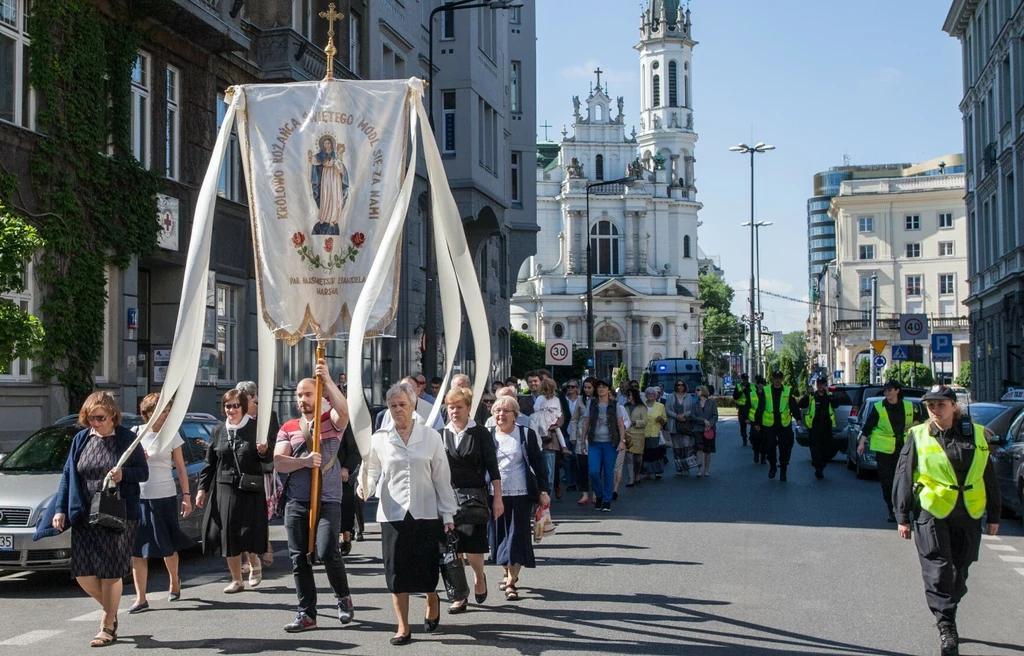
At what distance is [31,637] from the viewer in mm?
8453

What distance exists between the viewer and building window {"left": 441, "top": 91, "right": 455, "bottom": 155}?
119ft

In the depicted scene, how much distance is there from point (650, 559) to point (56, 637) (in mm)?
5654

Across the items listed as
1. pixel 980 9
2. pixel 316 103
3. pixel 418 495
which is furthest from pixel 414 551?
pixel 980 9

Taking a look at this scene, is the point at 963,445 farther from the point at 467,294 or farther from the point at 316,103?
the point at 316,103

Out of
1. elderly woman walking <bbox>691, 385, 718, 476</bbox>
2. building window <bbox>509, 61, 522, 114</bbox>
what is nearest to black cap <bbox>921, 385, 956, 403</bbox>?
elderly woman walking <bbox>691, 385, 718, 476</bbox>

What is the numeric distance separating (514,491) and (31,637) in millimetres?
3732

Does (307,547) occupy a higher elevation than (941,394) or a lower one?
lower

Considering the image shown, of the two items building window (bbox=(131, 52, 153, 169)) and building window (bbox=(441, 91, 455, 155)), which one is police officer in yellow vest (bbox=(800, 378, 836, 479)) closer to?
building window (bbox=(131, 52, 153, 169))

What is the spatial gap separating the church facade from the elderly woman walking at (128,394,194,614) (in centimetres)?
9513

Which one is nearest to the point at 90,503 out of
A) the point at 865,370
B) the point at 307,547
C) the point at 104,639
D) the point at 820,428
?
the point at 104,639

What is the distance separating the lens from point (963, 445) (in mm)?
8062

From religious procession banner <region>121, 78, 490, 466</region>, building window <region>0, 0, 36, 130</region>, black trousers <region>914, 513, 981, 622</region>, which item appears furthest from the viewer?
building window <region>0, 0, 36, 130</region>

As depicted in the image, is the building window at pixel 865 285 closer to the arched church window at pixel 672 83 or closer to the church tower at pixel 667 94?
the church tower at pixel 667 94

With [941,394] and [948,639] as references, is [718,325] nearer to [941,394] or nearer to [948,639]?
[941,394]
